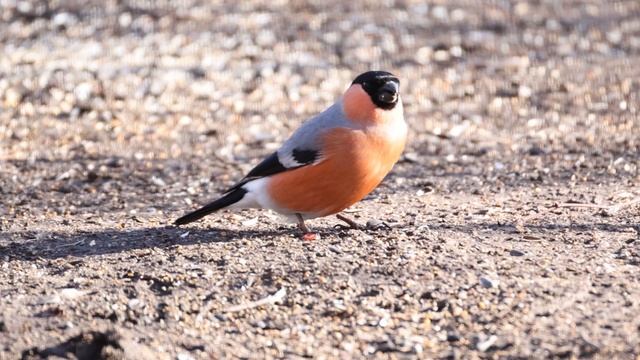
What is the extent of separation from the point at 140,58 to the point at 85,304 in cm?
636

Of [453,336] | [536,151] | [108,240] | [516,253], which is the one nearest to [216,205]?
[108,240]

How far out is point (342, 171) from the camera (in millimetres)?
5703

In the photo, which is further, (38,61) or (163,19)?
(163,19)

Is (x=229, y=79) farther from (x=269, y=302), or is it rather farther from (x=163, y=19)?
(x=269, y=302)

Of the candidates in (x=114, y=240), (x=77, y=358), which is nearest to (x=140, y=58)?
(x=114, y=240)

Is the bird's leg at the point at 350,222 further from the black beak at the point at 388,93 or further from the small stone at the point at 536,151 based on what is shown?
the small stone at the point at 536,151

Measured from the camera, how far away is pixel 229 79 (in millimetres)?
10609

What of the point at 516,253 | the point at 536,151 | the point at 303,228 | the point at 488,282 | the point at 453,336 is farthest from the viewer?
the point at 536,151

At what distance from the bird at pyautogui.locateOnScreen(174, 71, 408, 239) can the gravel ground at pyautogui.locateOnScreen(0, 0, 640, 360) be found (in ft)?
0.64

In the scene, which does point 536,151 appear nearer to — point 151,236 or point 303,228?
point 303,228

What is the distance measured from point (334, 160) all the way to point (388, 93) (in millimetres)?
481

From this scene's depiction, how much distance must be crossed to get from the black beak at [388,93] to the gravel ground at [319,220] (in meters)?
0.69

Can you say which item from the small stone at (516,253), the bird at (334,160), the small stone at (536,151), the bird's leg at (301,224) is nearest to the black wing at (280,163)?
the bird at (334,160)

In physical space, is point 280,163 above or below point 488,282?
above
